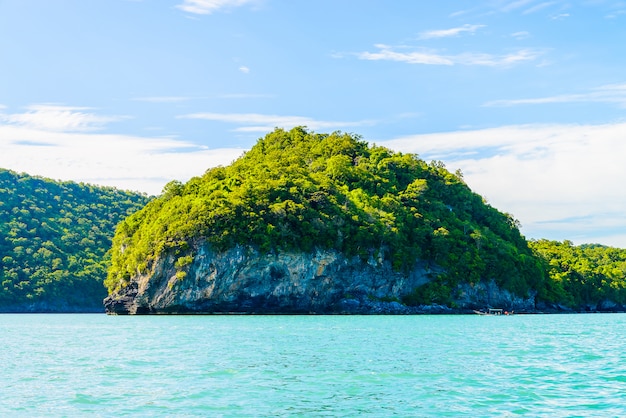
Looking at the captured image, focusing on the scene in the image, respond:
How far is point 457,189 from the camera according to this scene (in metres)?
105

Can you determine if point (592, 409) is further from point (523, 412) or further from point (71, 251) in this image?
point (71, 251)

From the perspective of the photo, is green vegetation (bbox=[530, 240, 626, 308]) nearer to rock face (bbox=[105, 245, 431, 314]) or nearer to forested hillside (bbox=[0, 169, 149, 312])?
rock face (bbox=[105, 245, 431, 314])

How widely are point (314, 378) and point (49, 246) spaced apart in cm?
9789

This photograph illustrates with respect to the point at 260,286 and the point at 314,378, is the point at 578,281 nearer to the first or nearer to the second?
the point at 260,286

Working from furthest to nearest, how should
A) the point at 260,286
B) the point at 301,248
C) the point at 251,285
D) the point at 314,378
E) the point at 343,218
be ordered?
the point at 343,218 < the point at 301,248 < the point at 260,286 < the point at 251,285 < the point at 314,378

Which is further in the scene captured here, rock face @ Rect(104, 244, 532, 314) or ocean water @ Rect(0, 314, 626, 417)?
rock face @ Rect(104, 244, 532, 314)

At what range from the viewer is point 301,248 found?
7900 cm

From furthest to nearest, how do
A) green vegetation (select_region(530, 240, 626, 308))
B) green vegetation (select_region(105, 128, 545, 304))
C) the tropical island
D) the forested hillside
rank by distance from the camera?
the forested hillside → green vegetation (select_region(530, 240, 626, 308)) → green vegetation (select_region(105, 128, 545, 304)) → the tropical island

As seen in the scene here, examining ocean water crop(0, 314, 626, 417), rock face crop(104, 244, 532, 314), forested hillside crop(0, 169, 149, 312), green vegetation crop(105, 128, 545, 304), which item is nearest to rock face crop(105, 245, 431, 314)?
rock face crop(104, 244, 532, 314)

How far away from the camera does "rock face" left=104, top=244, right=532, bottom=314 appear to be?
3002 inches

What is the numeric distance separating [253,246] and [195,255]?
615cm

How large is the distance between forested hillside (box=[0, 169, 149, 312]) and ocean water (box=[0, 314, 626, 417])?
75712mm

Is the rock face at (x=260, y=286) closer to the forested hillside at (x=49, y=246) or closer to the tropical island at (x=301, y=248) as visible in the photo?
the tropical island at (x=301, y=248)

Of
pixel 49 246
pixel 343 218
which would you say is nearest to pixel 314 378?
pixel 343 218
